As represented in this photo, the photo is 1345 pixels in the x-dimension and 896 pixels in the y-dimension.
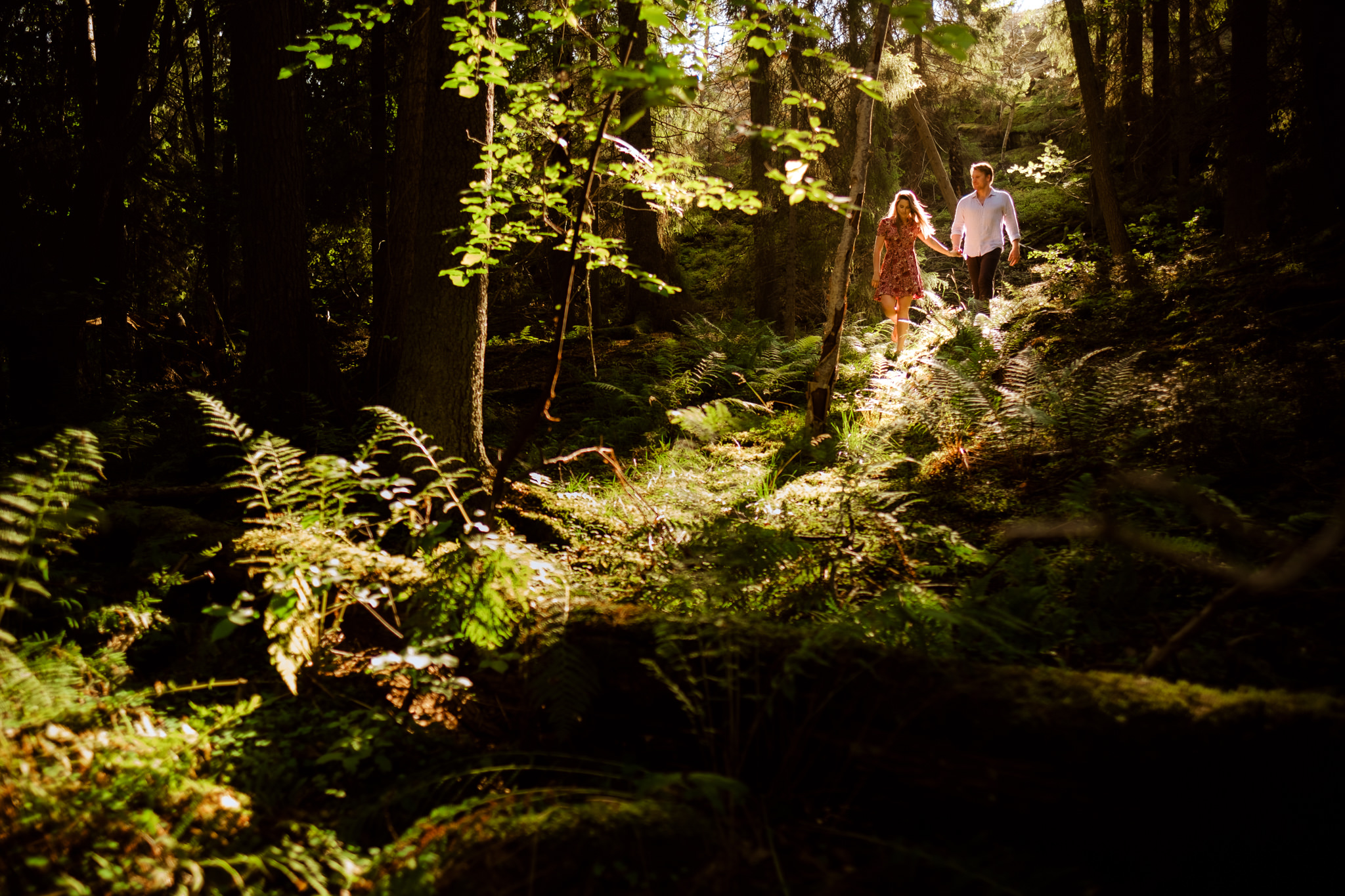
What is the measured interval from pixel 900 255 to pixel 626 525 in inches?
217

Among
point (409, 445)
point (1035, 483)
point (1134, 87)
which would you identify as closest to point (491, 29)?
point (409, 445)

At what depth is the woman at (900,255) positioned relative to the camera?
8008 mm

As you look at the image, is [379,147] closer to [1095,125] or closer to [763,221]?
[763,221]

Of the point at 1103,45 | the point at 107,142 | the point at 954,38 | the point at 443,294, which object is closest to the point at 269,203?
the point at 107,142

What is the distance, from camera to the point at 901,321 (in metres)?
8.27

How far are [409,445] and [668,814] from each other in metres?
3.87

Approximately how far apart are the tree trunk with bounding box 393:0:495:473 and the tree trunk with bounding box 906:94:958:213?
836cm

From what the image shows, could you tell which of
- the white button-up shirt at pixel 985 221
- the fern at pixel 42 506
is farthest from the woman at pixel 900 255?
the fern at pixel 42 506

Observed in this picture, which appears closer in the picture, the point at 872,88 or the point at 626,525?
the point at 872,88

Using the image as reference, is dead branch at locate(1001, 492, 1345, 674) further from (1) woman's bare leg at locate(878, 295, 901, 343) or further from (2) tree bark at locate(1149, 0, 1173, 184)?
(2) tree bark at locate(1149, 0, 1173, 184)

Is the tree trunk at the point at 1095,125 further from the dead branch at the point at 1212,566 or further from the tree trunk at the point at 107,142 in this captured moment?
the tree trunk at the point at 107,142

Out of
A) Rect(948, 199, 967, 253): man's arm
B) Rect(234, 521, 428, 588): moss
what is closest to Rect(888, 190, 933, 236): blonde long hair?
Rect(948, 199, 967, 253): man's arm


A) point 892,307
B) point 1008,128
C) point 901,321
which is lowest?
point 901,321

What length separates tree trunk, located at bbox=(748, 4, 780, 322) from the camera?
11727mm
